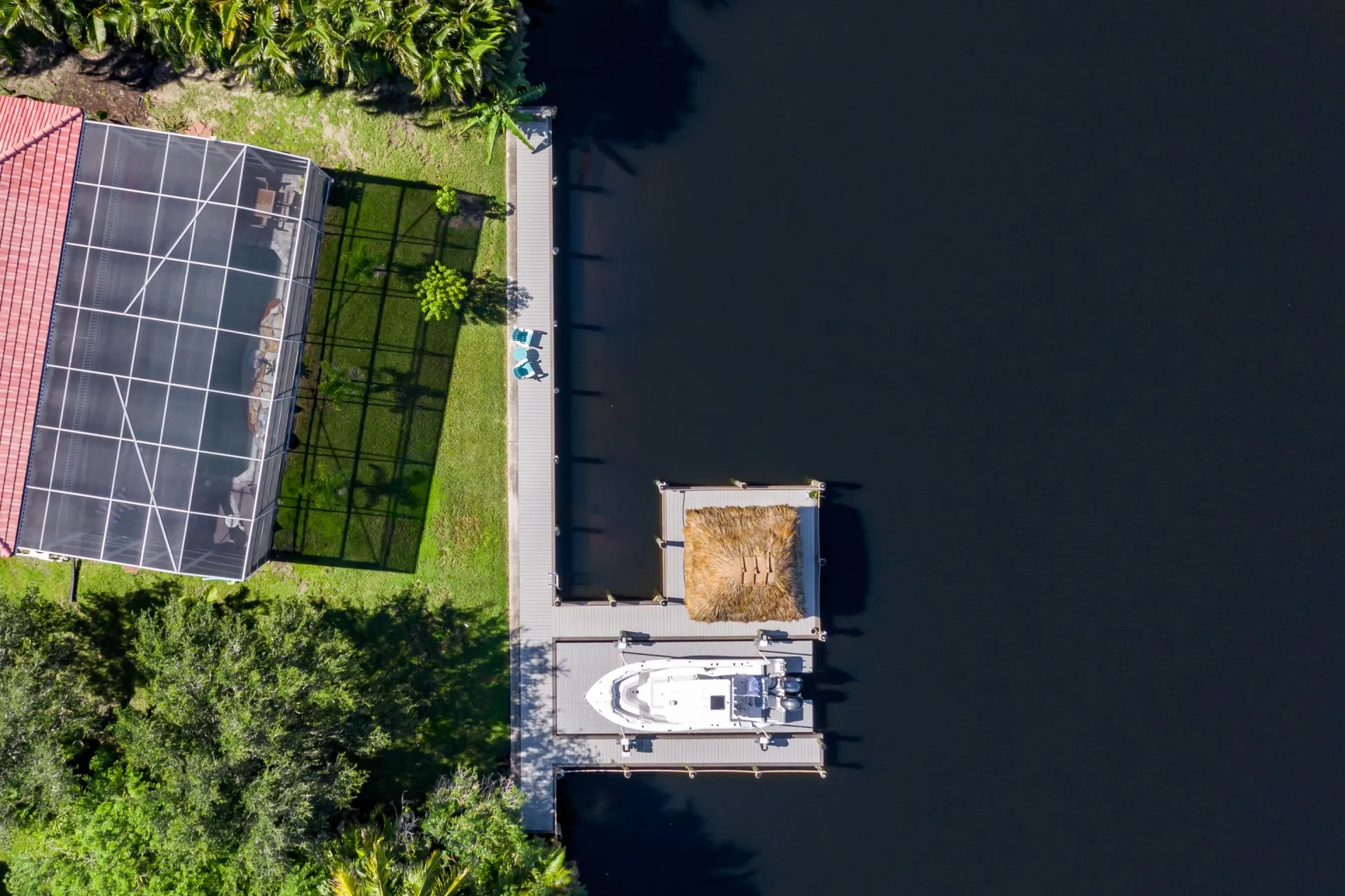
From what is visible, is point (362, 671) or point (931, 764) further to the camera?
point (931, 764)

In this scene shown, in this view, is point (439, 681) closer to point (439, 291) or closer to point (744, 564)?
point (744, 564)

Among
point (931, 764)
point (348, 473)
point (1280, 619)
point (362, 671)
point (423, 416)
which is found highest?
point (423, 416)

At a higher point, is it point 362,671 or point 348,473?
point 348,473

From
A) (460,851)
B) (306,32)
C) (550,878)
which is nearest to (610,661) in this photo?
(550,878)

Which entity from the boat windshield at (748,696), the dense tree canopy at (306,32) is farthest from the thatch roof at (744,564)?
the dense tree canopy at (306,32)

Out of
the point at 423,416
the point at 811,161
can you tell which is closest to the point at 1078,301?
the point at 811,161

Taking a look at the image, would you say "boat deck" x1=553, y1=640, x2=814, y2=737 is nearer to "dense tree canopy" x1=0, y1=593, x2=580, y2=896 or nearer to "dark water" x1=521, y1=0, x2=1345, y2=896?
"dark water" x1=521, y1=0, x2=1345, y2=896

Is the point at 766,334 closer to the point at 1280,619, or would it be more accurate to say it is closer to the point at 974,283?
the point at 974,283
